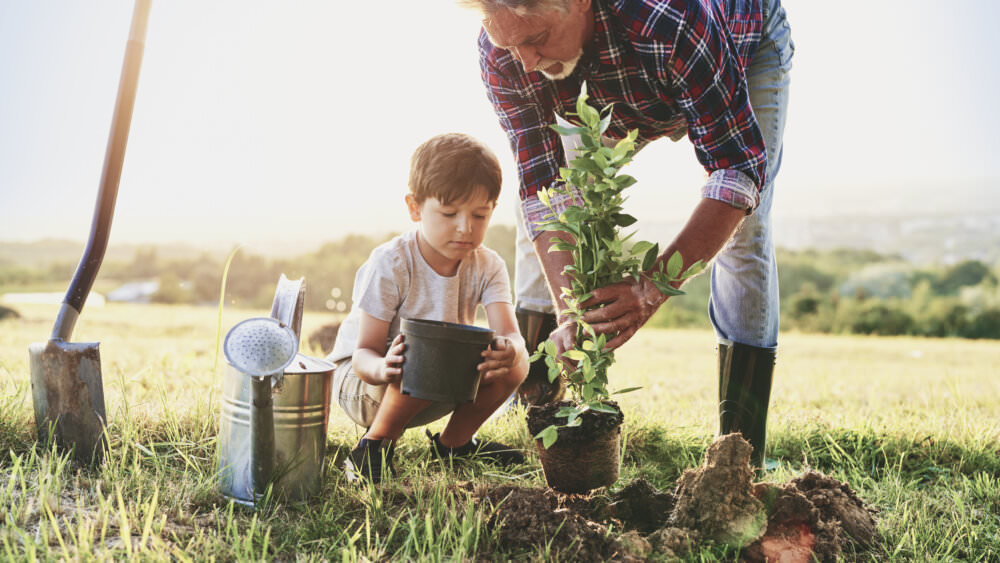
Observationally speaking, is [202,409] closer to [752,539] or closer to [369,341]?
[369,341]

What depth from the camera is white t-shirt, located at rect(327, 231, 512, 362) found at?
8.00 ft

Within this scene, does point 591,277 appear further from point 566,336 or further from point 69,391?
point 69,391

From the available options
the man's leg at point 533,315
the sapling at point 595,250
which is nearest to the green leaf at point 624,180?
the sapling at point 595,250

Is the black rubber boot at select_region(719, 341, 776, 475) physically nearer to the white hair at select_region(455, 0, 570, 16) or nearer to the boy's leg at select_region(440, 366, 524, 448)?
the boy's leg at select_region(440, 366, 524, 448)

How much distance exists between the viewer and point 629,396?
356 cm

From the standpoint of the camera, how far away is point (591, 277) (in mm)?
1860

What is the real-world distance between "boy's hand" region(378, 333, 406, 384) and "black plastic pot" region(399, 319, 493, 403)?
0.03 m

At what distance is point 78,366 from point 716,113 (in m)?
2.04

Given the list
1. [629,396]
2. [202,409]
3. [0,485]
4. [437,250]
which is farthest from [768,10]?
[0,485]

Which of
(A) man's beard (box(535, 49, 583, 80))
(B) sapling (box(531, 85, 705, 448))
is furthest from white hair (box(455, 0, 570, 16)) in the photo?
(B) sapling (box(531, 85, 705, 448))

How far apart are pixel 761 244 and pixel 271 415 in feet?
5.59

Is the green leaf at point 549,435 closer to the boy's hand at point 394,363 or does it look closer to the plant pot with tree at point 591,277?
the plant pot with tree at point 591,277

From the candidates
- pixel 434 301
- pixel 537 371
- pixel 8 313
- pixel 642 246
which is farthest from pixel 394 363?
pixel 8 313

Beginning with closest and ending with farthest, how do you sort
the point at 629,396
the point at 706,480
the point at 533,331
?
the point at 706,480 < the point at 533,331 < the point at 629,396
